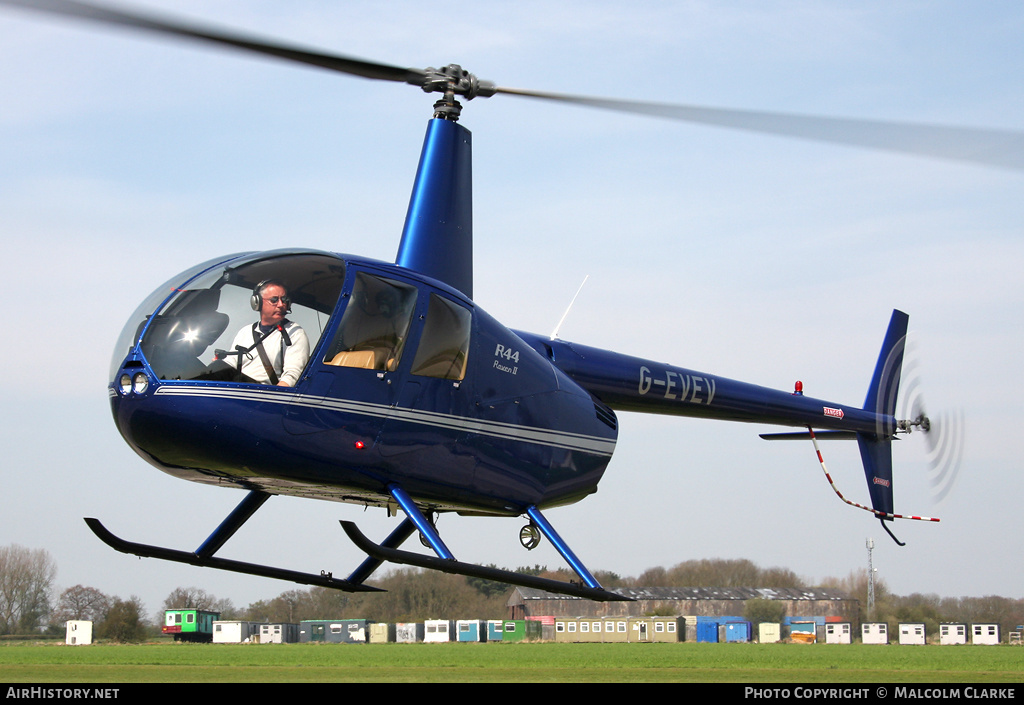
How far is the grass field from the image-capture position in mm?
27469

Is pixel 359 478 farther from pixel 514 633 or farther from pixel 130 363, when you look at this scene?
pixel 514 633

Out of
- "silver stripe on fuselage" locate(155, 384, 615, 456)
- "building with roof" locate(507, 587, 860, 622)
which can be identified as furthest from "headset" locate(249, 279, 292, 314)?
"building with roof" locate(507, 587, 860, 622)

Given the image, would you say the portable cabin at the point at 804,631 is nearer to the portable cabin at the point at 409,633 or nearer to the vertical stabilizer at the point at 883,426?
the portable cabin at the point at 409,633

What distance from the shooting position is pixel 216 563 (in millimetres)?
9742

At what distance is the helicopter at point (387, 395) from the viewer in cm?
809

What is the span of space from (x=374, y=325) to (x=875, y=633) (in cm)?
5559

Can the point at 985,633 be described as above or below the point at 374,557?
below

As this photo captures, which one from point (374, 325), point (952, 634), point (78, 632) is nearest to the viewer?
point (374, 325)

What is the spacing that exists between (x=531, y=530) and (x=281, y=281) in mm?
3711

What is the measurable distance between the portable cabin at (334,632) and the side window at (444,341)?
156 feet

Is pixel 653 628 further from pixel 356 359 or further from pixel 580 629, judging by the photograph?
pixel 356 359

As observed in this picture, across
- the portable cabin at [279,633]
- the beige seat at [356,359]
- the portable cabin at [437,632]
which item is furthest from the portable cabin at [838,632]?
the beige seat at [356,359]

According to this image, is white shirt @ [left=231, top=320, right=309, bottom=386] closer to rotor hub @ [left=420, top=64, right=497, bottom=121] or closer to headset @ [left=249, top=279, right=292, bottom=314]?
headset @ [left=249, top=279, right=292, bottom=314]

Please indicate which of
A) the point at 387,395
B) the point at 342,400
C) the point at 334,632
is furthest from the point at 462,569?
the point at 334,632
